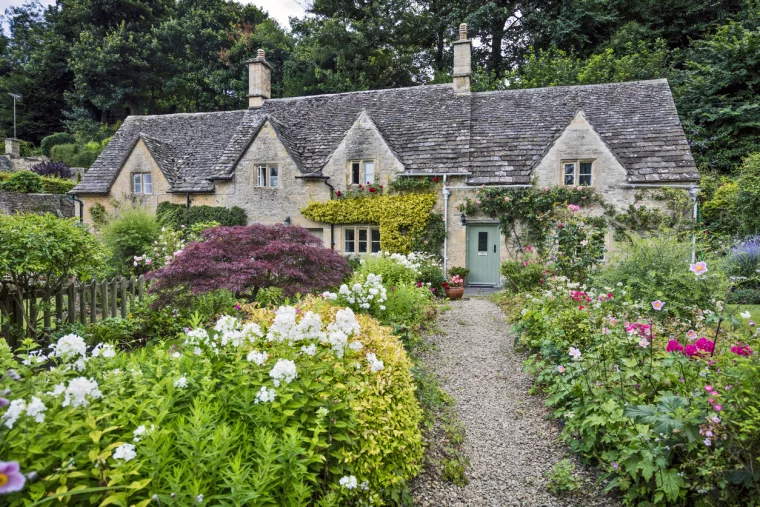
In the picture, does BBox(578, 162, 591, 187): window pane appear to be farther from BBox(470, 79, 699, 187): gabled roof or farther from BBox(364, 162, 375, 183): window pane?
BBox(364, 162, 375, 183): window pane

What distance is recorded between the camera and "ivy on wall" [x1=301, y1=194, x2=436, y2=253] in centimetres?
1667

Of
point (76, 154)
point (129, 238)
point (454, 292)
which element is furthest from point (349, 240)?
point (76, 154)

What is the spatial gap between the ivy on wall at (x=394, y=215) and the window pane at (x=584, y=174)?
550 cm

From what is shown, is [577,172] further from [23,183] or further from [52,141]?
[52,141]

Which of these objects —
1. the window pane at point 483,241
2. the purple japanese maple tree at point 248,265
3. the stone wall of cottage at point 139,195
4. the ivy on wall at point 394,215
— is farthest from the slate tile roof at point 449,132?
the purple japanese maple tree at point 248,265

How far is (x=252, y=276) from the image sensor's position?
7.84m

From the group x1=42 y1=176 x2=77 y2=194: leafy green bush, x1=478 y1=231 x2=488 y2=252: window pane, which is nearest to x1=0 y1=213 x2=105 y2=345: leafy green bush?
x1=478 y1=231 x2=488 y2=252: window pane

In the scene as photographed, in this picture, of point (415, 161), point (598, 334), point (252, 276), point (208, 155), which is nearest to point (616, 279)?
point (598, 334)

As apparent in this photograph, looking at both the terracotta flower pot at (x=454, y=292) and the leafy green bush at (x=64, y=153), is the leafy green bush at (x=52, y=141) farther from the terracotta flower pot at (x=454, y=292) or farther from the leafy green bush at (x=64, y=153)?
the terracotta flower pot at (x=454, y=292)

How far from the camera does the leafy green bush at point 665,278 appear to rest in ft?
23.9

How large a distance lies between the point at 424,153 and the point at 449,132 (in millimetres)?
1530

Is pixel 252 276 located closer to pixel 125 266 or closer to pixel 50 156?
pixel 125 266

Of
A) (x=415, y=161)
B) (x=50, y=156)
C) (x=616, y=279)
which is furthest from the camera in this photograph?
(x=50, y=156)

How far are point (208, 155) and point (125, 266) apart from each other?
9.16m
